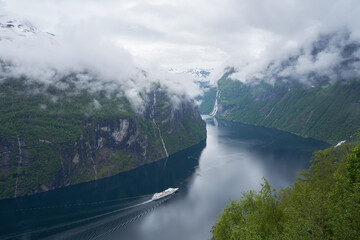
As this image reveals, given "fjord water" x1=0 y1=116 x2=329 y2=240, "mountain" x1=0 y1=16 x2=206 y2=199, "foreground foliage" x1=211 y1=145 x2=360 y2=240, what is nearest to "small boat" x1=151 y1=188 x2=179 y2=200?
"fjord water" x1=0 y1=116 x2=329 y2=240

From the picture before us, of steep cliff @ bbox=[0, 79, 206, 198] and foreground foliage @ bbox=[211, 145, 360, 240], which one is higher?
foreground foliage @ bbox=[211, 145, 360, 240]

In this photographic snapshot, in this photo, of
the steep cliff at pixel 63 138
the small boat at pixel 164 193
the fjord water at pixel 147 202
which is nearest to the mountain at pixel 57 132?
the steep cliff at pixel 63 138

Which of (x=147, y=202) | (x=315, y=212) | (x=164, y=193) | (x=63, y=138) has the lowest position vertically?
(x=63, y=138)

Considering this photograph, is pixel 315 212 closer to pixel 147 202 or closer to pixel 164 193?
pixel 147 202

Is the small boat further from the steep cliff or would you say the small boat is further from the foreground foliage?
the foreground foliage

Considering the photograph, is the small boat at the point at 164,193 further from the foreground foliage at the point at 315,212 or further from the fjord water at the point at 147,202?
the foreground foliage at the point at 315,212

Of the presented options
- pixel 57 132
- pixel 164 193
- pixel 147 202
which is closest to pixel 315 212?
pixel 147 202

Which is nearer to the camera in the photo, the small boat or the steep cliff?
the small boat
